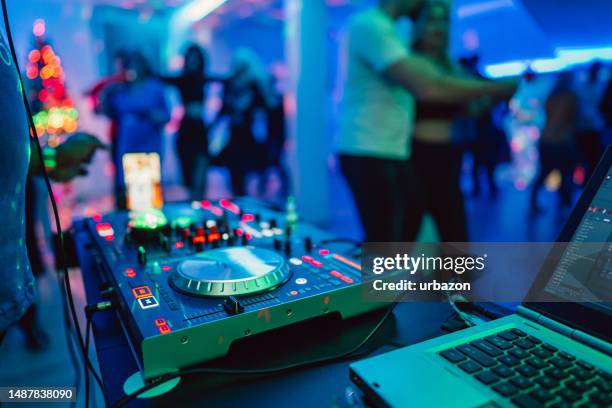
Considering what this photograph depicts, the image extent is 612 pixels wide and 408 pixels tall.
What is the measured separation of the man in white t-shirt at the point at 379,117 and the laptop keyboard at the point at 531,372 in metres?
0.87

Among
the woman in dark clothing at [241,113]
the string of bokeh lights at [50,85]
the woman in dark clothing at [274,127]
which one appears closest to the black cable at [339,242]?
the woman in dark clothing at [241,113]

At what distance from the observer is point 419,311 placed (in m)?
0.65

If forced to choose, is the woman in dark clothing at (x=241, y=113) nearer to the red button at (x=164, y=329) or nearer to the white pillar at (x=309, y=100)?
the white pillar at (x=309, y=100)

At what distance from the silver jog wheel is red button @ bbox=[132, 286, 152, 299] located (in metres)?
0.03

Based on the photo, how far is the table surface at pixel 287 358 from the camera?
0.45 metres

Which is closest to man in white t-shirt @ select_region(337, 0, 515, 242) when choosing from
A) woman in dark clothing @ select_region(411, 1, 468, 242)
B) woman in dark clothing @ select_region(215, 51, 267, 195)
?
woman in dark clothing @ select_region(411, 1, 468, 242)

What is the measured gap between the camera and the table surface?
446mm

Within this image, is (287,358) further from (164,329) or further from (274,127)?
(274,127)

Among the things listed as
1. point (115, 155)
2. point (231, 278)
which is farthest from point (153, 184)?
point (115, 155)

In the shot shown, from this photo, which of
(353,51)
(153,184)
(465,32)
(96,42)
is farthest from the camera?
(465,32)

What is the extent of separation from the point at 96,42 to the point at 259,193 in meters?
3.05

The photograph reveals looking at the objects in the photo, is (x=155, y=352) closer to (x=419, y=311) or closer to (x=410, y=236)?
(x=419, y=311)

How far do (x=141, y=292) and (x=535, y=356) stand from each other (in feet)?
1.54

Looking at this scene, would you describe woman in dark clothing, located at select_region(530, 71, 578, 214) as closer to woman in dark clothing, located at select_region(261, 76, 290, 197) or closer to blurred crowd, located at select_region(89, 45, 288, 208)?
woman in dark clothing, located at select_region(261, 76, 290, 197)
